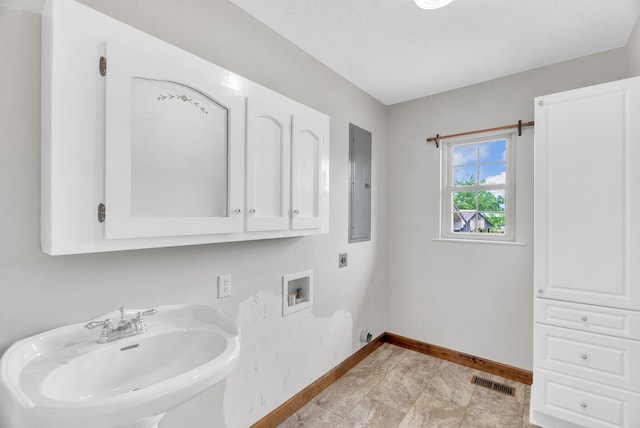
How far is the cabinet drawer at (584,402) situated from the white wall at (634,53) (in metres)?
1.83

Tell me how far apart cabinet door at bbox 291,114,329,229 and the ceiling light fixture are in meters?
0.79

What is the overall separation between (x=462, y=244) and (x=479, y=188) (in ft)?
1.72

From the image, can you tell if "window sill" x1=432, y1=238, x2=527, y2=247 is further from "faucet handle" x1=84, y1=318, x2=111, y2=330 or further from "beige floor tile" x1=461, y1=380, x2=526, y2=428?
"faucet handle" x1=84, y1=318, x2=111, y2=330

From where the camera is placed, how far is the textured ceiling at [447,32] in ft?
5.47

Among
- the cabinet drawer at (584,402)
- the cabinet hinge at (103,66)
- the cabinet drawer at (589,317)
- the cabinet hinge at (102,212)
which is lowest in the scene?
the cabinet drawer at (584,402)

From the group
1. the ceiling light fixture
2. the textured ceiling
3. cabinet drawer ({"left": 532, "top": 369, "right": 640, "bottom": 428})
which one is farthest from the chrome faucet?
cabinet drawer ({"left": 532, "top": 369, "right": 640, "bottom": 428})

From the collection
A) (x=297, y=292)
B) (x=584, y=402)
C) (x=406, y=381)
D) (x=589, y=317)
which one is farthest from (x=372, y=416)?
(x=589, y=317)

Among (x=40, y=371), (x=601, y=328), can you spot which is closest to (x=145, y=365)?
(x=40, y=371)

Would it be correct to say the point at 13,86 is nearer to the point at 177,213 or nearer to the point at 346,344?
the point at 177,213

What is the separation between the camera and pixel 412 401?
2.15 meters

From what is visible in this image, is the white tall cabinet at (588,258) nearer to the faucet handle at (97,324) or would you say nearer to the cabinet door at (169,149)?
the cabinet door at (169,149)

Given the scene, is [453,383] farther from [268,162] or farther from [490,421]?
[268,162]

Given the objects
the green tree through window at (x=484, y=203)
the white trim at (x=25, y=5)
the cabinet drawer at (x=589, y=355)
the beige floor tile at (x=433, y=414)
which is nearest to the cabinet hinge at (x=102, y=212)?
the white trim at (x=25, y=5)

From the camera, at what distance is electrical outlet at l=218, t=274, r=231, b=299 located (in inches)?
61.9
